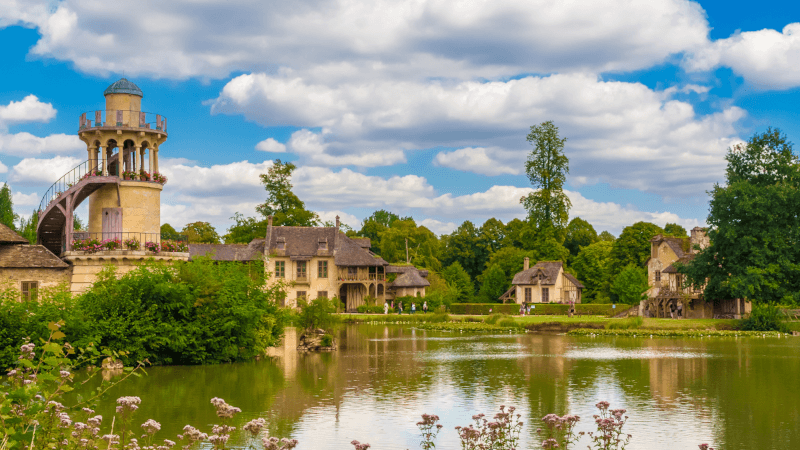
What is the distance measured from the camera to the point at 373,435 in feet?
45.2

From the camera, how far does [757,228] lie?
41.6 meters

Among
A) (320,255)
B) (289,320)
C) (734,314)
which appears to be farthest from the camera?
(320,255)

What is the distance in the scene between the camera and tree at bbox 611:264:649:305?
55.7 m

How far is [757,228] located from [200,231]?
60.9 meters

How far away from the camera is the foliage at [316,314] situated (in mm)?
30719

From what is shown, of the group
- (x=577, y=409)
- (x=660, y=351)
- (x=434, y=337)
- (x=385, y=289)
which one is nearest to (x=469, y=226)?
(x=385, y=289)

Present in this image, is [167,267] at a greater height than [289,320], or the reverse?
[167,267]

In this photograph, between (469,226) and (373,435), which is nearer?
(373,435)

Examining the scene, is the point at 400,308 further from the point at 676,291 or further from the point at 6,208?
the point at 6,208

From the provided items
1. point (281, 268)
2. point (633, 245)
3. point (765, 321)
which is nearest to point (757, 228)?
point (765, 321)

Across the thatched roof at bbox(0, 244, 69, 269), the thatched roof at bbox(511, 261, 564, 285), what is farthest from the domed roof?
the thatched roof at bbox(511, 261, 564, 285)

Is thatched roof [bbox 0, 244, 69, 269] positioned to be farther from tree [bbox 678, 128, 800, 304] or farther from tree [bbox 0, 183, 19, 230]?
tree [bbox 678, 128, 800, 304]

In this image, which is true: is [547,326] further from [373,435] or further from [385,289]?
[373,435]

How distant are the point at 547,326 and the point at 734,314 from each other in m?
12.8
